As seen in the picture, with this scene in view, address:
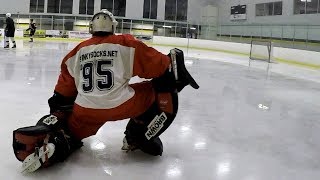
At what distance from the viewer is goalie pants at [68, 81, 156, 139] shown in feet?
8.57

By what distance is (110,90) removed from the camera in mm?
2602

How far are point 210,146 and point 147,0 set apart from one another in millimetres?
28151

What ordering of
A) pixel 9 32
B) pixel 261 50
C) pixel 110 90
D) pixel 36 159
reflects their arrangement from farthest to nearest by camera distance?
pixel 261 50 < pixel 9 32 < pixel 110 90 < pixel 36 159

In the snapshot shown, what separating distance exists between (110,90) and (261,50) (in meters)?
14.2

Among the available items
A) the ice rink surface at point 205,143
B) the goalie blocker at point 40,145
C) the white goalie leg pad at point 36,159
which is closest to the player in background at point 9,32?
the ice rink surface at point 205,143

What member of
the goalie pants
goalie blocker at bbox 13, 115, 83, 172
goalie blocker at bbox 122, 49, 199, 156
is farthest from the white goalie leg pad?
goalie blocker at bbox 122, 49, 199, 156

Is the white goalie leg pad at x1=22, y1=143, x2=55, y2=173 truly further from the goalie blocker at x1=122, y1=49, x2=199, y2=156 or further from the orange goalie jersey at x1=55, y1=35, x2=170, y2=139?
the goalie blocker at x1=122, y1=49, x2=199, y2=156

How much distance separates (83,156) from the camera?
2.75 metres

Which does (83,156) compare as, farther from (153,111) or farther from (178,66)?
(178,66)

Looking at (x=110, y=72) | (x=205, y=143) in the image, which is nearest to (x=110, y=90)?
(x=110, y=72)

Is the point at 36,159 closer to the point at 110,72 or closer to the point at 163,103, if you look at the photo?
the point at 110,72

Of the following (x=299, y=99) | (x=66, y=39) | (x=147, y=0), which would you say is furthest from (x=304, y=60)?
(x=147, y=0)

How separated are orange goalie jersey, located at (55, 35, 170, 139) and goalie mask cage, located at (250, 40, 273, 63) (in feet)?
40.9

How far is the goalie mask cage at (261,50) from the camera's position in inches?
593
